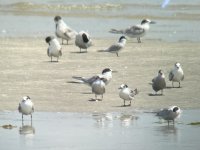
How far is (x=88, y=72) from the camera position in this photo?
19875mm

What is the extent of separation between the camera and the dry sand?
53.4ft

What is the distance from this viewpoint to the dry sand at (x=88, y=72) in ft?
53.4

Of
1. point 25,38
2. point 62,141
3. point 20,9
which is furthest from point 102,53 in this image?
point 20,9

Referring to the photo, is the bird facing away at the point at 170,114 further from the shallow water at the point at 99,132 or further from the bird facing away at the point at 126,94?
the bird facing away at the point at 126,94

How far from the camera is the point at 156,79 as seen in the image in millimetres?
17281

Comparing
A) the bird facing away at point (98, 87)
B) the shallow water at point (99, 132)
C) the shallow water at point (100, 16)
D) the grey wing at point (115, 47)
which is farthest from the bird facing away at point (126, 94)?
the shallow water at point (100, 16)

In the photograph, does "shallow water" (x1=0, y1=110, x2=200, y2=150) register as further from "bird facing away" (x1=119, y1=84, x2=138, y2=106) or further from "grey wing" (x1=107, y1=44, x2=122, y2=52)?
"grey wing" (x1=107, y1=44, x2=122, y2=52)

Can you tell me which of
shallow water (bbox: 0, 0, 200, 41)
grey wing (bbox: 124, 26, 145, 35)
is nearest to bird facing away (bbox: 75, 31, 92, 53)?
grey wing (bbox: 124, 26, 145, 35)

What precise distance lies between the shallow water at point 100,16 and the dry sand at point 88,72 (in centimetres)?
268

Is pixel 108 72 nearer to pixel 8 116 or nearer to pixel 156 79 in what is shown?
pixel 156 79

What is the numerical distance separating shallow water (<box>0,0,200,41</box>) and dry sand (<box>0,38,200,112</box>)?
2.68 meters

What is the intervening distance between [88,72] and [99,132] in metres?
6.41

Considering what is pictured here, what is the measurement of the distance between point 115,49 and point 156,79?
225 inches

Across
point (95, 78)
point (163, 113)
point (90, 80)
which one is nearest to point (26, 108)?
point (163, 113)
